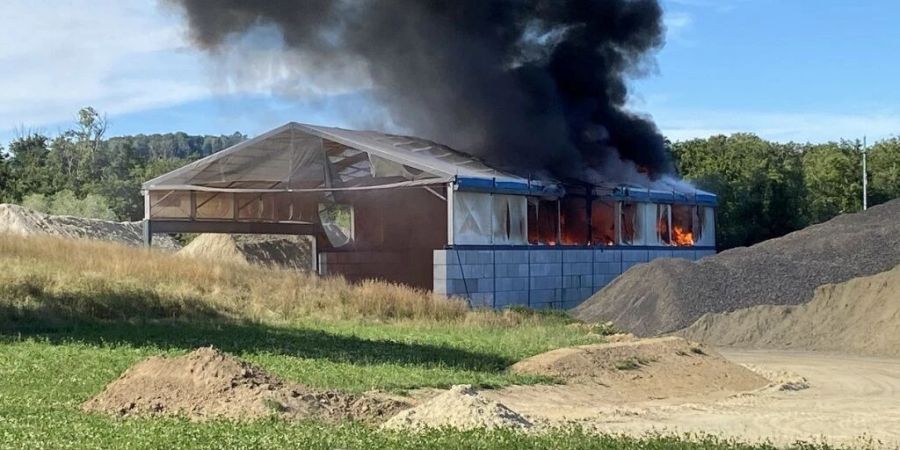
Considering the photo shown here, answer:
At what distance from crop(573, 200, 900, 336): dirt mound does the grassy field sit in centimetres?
227

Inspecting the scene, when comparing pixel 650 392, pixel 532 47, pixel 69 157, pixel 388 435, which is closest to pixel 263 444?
pixel 388 435

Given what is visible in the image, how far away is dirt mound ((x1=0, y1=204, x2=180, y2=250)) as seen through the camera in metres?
42.0

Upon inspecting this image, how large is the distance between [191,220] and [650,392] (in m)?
23.6

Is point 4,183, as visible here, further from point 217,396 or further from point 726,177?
point 217,396

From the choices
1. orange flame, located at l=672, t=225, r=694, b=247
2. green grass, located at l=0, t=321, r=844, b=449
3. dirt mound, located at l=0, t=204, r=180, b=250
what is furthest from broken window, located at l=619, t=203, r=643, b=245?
dirt mound, located at l=0, t=204, r=180, b=250

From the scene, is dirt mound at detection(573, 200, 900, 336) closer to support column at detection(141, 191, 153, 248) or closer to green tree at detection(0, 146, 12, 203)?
support column at detection(141, 191, 153, 248)

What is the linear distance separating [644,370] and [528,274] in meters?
14.5

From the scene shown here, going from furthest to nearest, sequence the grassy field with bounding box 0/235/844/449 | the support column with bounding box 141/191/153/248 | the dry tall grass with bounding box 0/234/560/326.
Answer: the support column with bounding box 141/191/153/248
the dry tall grass with bounding box 0/234/560/326
the grassy field with bounding box 0/235/844/449

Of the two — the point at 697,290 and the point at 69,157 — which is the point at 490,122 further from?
the point at 69,157

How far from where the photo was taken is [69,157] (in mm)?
82125

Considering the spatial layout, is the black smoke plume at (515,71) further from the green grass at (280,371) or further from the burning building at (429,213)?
the green grass at (280,371)

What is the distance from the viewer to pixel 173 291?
25469 mm

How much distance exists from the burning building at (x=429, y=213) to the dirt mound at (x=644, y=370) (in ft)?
35.7

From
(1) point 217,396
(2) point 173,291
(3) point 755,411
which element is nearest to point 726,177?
(2) point 173,291
